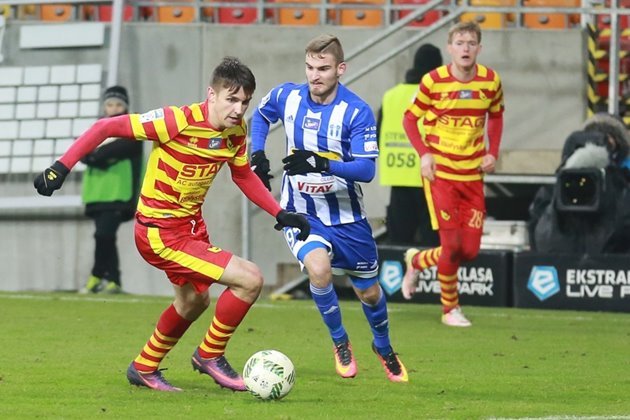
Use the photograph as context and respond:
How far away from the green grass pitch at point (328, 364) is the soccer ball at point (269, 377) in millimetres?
60

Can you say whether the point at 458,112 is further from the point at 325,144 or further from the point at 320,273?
the point at 320,273

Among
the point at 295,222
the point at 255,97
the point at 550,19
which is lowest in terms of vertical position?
the point at 295,222

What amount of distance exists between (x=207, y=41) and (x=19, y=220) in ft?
9.19

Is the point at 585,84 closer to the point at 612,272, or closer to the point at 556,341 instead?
the point at 612,272

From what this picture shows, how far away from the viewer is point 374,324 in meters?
8.95

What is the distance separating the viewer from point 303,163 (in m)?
8.13

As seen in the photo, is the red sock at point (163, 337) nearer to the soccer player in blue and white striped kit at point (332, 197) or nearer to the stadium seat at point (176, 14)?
the soccer player in blue and white striped kit at point (332, 197)

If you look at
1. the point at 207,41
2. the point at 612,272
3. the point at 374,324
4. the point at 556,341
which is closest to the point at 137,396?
the point at 374,324

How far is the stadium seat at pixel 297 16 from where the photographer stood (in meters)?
16.4

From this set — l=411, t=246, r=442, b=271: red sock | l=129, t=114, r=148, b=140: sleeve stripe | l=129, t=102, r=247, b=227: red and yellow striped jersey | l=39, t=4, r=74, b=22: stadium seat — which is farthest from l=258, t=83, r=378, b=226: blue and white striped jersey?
l=39, t=4, r=74, b=22: stadium seat

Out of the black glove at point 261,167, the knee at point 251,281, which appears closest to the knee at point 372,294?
the black glove at point 261,167

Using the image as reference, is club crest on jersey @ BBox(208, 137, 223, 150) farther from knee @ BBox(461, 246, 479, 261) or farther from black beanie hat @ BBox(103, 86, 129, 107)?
black beanie hat @ BBox(103, 86, 129, 107)

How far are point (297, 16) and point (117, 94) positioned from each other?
244cm

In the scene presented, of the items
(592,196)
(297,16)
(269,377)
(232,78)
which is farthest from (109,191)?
(269,377)
